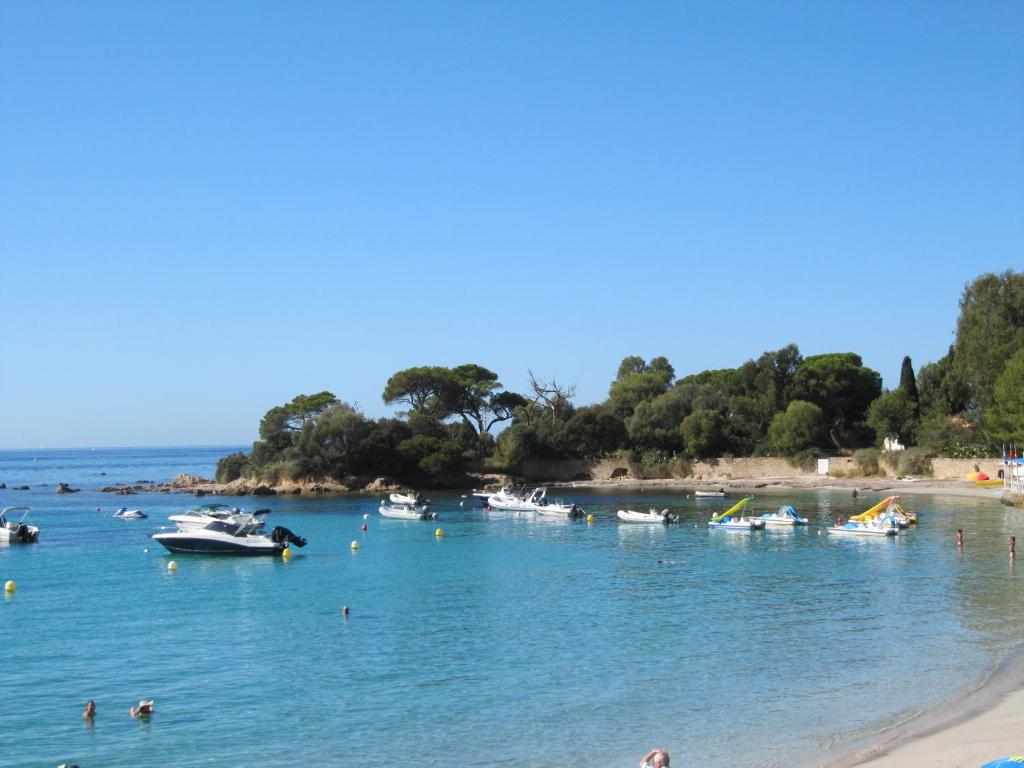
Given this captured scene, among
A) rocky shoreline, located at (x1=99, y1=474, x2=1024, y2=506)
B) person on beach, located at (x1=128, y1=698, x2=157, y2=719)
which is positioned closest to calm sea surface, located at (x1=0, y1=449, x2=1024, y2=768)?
→ person on beach, located at (x1=128, y1=698, x2=157, y2=719)

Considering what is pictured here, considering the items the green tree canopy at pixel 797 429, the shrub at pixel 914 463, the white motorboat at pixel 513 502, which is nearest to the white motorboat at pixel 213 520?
the white motorboat at pixel 513 502

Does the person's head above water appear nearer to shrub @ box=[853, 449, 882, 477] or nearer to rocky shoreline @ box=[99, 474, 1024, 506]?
rocky shoreline @ box=[99, 474, 1024, 506]

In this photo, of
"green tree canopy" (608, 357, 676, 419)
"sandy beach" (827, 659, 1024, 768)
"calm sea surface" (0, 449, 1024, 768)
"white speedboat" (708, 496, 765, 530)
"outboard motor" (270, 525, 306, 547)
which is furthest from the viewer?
"green tree canopy" (608, 357, 676, 419)

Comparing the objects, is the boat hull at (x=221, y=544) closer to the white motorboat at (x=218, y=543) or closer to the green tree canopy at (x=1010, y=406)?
the white motorboat at (x=218, y=543)

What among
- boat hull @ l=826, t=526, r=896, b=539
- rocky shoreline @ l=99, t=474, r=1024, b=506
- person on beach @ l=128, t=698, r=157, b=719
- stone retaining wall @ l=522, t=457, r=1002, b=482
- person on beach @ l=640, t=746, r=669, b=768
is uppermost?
stone retaining wall @ l=522, t=457, r=1002, b=482

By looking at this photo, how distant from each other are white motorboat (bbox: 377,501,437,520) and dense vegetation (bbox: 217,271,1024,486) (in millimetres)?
28394

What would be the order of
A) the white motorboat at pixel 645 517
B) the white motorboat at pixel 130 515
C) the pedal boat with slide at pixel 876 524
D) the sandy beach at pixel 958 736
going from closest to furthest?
1. the sandy beach at pixel 958 736
2. the pedal boat with slide at pixel 876 524
3. the white motorboat at pixel 645 517
4. the white motorboat at pixel 130 515

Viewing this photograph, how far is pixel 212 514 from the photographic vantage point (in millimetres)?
56062

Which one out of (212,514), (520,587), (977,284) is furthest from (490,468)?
(520,587)

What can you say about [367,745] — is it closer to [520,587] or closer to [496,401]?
[520,587]

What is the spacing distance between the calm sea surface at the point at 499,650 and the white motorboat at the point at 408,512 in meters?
19.4

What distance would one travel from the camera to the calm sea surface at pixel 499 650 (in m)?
20.7

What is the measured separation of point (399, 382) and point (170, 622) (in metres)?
86.1

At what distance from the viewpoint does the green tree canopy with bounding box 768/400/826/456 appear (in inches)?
3957
